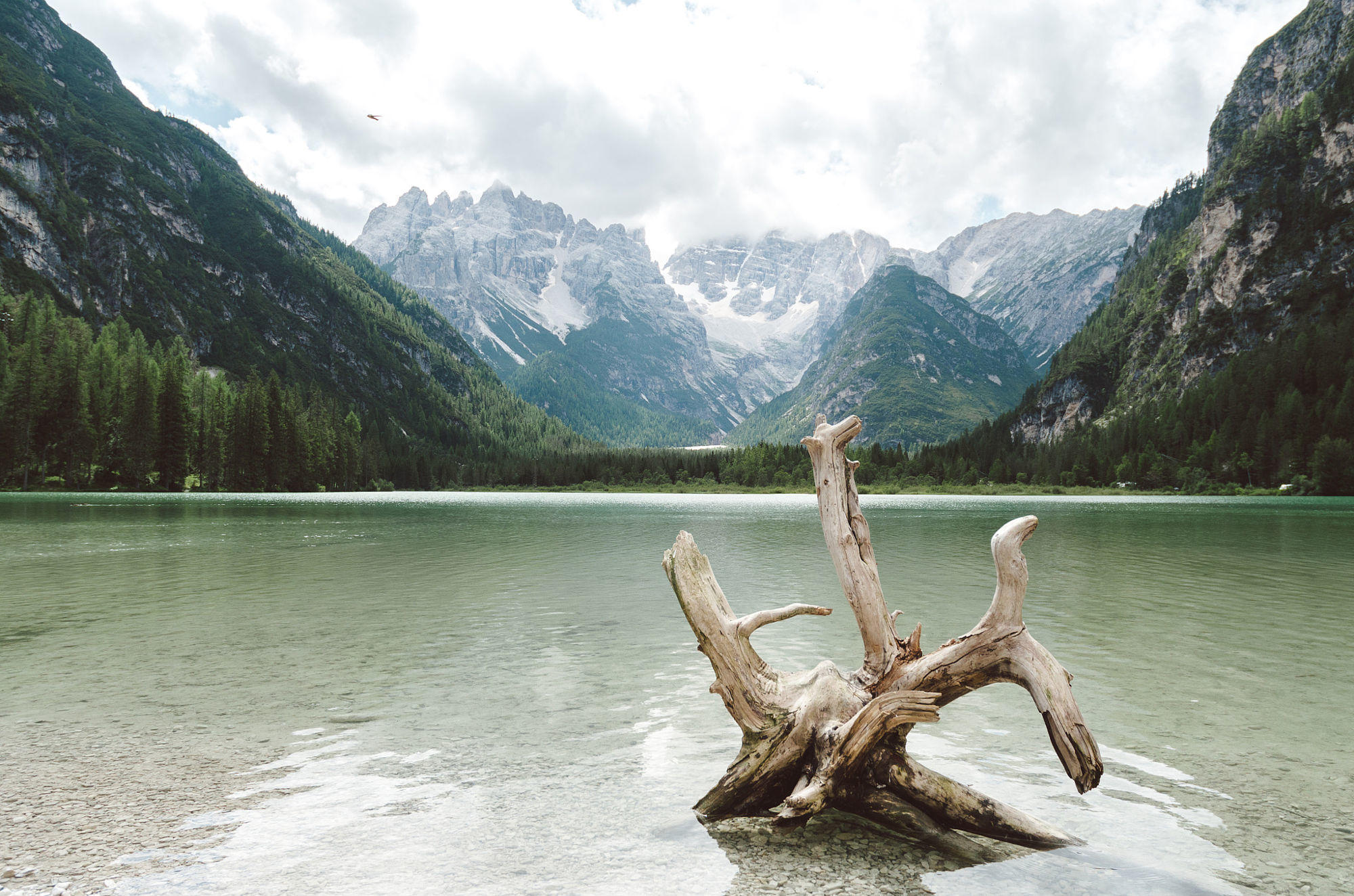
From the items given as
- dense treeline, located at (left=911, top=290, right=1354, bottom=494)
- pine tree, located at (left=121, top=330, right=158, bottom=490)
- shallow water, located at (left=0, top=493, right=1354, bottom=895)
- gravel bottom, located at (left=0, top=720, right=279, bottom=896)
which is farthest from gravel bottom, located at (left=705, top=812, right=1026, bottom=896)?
dense treeline, located at (left=911, top=290, right=1354, bottom=494)

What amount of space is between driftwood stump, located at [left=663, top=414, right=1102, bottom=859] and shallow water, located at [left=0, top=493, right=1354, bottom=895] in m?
0.50

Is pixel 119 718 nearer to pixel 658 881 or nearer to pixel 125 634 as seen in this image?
pixel 125 634

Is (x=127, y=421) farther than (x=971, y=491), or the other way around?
(x=971, y=491)

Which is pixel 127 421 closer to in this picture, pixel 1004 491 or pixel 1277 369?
pixel 1004 491

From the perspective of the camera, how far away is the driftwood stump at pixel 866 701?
23.2 ft

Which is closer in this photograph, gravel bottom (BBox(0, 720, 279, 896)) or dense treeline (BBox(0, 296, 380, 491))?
gravel bottom (BBox(0, 720, 279, 896))

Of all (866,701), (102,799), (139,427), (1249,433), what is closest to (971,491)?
(1249,433)

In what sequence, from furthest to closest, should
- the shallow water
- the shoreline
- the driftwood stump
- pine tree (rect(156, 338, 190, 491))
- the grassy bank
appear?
the grassy bank → pine tree (rect(156, 338, 190, 491)) → the shoreline → the driftwood stump → the shallow water

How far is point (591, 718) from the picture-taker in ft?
38.8

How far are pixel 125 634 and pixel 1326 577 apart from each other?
137ft

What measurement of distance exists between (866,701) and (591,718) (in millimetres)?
5525

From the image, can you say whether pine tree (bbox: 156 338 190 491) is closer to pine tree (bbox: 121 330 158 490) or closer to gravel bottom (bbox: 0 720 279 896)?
pine tree (bbox: 121 330 158 490)

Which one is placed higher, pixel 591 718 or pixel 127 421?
pixel 127 421

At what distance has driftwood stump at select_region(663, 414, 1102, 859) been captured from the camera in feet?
23.2
